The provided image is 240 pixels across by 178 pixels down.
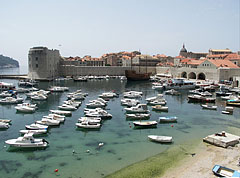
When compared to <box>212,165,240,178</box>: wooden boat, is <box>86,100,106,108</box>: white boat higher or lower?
higher

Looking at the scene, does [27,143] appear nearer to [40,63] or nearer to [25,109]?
[25,109]

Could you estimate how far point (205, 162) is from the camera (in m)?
18.9

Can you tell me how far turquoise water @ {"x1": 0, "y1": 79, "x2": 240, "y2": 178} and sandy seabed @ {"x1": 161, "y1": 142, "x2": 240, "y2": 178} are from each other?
2.51 metres

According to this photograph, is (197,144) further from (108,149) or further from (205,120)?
(205,120)

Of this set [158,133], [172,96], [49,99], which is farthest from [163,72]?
[158,133]

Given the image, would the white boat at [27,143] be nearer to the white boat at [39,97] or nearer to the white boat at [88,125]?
the white boat at [88,125]

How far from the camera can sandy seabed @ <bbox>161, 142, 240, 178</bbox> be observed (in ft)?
55.9

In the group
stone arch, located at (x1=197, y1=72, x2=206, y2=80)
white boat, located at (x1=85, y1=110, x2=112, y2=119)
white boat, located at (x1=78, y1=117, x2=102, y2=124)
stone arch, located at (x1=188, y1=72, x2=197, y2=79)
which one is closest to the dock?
white boat, located at (x1=78, y1=117, x2=102, y2=124)

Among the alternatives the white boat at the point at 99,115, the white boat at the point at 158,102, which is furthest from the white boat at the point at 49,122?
the white boat at the point at 158,102

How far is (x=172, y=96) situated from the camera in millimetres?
53812

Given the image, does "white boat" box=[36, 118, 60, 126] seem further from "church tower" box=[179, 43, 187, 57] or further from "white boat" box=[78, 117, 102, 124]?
"church tower" box=[179, 43, 187, 57]

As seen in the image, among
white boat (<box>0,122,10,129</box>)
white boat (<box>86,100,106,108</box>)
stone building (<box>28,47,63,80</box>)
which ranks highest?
stone building (<box>28,47,63,80</box>)

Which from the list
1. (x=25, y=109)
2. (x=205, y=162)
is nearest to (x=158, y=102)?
(x=25, y=109)

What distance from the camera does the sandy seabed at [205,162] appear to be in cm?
1705
